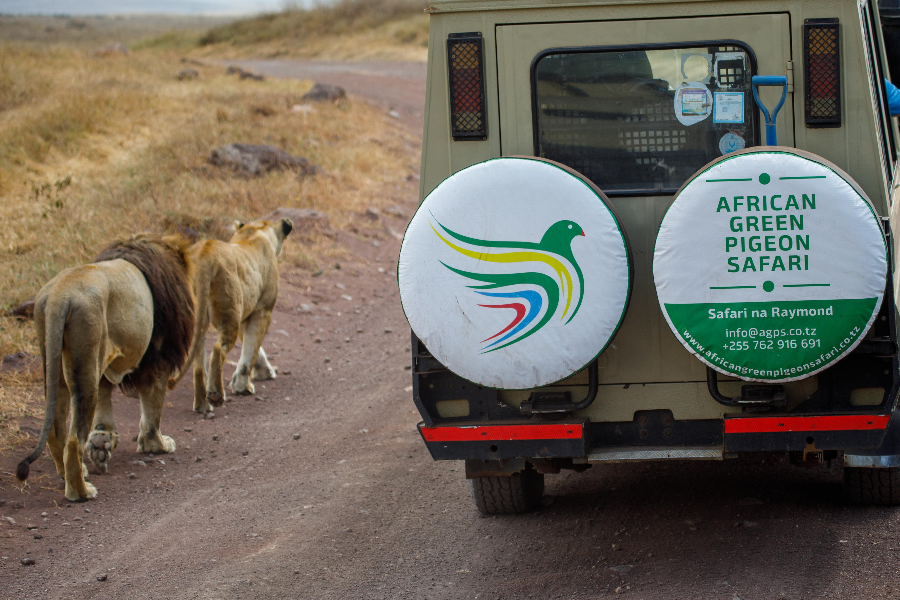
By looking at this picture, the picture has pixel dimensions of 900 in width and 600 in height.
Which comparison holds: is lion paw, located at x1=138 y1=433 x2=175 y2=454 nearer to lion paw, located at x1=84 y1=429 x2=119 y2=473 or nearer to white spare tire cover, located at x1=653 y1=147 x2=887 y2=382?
lion paw, located at x1=84 y1=429 x2=119 y2=473

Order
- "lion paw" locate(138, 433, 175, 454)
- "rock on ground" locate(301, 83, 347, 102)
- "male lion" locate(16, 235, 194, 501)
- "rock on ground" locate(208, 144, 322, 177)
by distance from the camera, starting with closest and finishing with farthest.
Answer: "male lion" locate(16, 235, 194, 501) < "lion paw" locate(138, 433, 175, 454) < "rock on ground" locate(208, 144, 322, 177) < "rock on ground" locate(301, 83, 347, 102)

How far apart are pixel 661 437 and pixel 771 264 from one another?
A: 974 millimetres

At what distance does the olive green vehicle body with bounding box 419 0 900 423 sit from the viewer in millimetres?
3738

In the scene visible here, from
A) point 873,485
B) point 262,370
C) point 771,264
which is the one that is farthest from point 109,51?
point 771,264

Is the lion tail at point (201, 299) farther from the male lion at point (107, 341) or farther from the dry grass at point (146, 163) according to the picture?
the dry grass at point (146, 163)

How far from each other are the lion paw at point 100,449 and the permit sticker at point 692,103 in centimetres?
416

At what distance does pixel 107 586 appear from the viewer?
13.9 feet

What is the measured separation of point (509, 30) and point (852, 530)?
2.67 metres

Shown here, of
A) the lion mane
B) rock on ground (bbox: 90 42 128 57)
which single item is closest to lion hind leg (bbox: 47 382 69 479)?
the lion mane

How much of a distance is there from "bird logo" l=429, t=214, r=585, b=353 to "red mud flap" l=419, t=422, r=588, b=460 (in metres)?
0.46

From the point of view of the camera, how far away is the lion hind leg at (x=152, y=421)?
622cm

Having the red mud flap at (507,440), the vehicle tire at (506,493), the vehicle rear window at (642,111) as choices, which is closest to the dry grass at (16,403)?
the vehicle tire at (506,493)

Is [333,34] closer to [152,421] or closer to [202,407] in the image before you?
[202,407]

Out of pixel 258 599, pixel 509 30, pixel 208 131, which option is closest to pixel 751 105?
pixel 509 30
